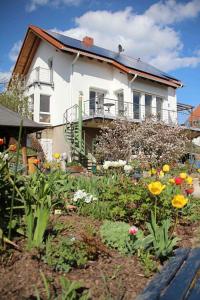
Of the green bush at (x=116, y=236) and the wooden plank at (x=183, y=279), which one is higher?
the green bush at (x=116, y=236)

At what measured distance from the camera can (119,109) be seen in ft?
75.2

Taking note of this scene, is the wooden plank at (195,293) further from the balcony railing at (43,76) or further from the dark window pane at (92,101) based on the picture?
the balcony railing at (43,76)

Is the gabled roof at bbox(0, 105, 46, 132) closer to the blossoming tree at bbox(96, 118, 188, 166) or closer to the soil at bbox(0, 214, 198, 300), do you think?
the blossoming tree at bbox(96, 118, 188, 166)

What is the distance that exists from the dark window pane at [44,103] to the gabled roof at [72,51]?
3.67 m

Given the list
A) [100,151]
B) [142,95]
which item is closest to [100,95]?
[142,95]

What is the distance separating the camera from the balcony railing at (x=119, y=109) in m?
21.3

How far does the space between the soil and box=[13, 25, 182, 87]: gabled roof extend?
1948cm

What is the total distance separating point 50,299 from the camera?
2.37 metres

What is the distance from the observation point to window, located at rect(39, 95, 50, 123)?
23281 millimetres

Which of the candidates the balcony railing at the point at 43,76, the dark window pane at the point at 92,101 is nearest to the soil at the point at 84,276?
the dark window pane at the point at 92,101

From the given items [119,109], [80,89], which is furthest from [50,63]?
[119,109]

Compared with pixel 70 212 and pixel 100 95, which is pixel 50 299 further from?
pixel 100 95

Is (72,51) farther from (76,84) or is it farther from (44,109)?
(44,109)

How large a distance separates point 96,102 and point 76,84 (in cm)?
181
